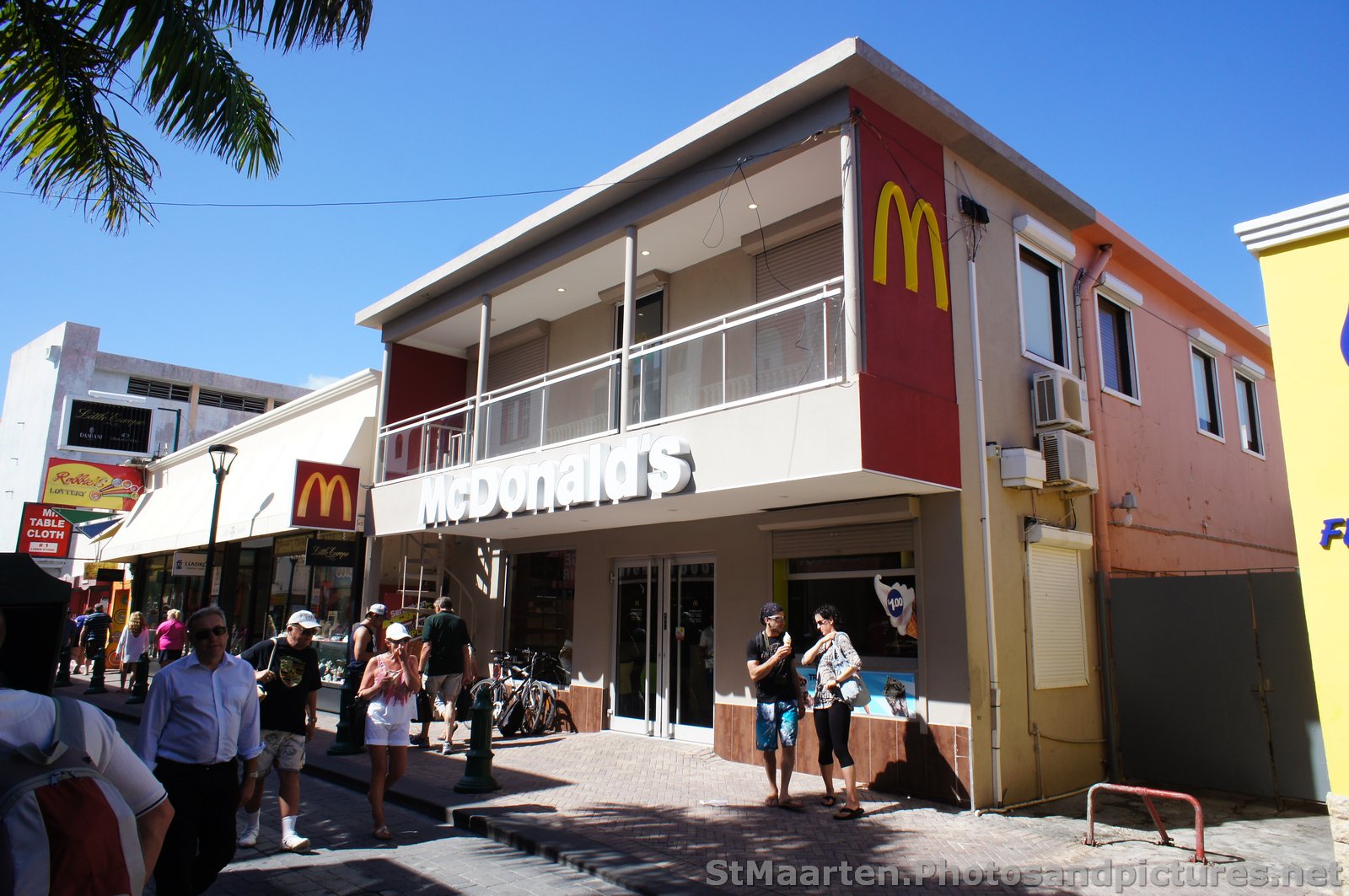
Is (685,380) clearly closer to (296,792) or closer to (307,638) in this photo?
(307,638)

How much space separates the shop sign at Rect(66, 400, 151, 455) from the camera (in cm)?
3428

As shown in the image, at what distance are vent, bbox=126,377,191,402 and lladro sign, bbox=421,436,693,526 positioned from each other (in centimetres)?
3085

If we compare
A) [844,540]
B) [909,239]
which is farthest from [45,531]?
[909,239]

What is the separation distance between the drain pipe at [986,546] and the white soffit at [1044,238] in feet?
4.03

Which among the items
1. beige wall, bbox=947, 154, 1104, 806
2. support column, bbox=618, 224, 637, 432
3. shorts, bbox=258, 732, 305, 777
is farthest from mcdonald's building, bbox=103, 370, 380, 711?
beige wall, bbox=947, 154, 1104, 806

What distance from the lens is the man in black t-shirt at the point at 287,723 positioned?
652 centimetres

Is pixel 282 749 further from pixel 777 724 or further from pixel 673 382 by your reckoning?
pixel 673 382

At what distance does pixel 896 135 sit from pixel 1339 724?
631cm

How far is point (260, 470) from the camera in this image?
58.2 ft

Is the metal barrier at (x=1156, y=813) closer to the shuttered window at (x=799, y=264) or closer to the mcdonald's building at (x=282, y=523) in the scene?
the shuttered window at (x=799, y=264)

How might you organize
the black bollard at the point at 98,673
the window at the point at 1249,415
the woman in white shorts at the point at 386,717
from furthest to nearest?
the black bollard at the point at 98,673
the window at the point at 1249,415
the woman in white shorts at the point at 386,717

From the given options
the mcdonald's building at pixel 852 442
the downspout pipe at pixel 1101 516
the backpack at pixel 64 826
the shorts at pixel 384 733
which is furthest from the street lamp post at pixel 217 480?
the backpack at pixel 64 826

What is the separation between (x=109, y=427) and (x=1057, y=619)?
36.4 m

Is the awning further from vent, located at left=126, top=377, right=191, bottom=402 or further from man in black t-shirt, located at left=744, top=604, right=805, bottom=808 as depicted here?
vent, located at left=126, top=377, right=191, bottom=402
